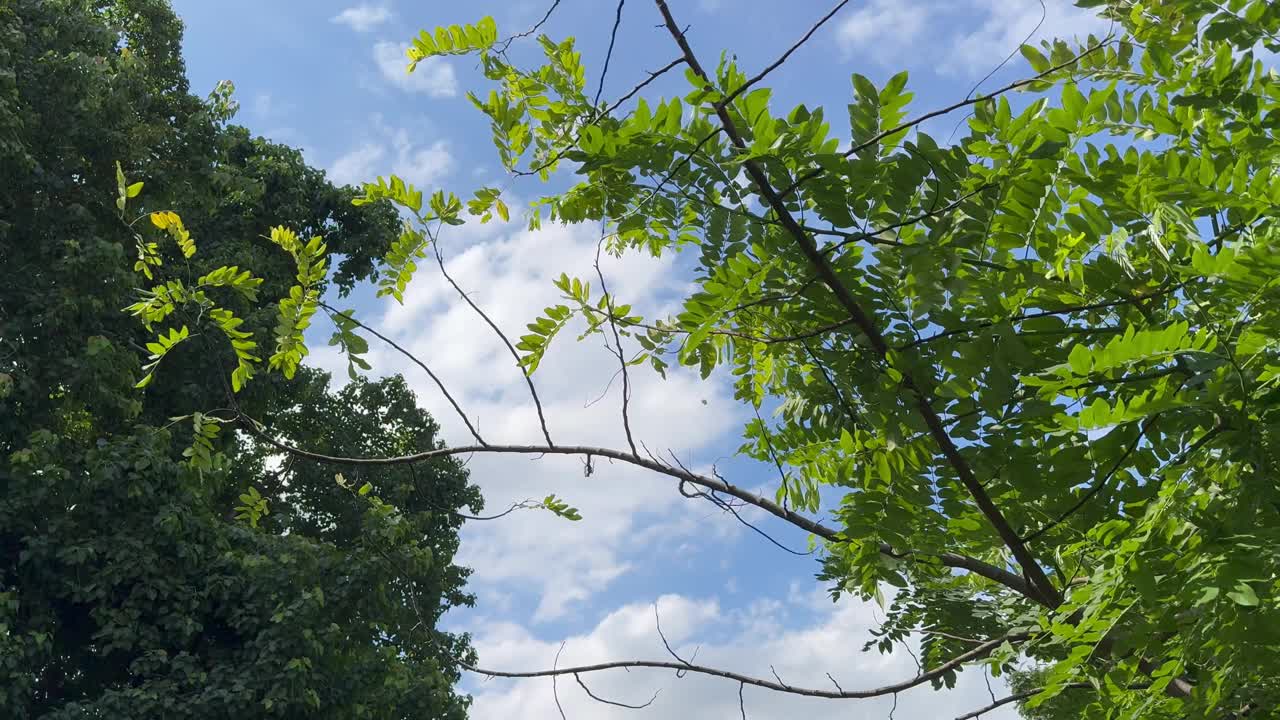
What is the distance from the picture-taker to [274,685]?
10734 millimetres

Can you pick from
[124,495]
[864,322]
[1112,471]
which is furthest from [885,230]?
[124,495]

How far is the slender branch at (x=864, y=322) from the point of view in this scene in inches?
72.2

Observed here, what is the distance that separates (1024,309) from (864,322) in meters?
0.46

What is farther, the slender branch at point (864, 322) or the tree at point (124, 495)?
the tree at point (124, 495)

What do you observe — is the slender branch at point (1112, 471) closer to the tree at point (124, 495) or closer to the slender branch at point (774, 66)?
the slender branch at point (774, 66)

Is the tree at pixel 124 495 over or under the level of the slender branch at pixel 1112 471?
over

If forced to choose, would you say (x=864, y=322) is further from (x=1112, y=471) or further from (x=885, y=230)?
(x=1112, y=471)

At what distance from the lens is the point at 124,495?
10938 millimetres

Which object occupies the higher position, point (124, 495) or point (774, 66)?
point (124, 495)

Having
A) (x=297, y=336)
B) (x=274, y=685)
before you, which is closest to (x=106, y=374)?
(x=274, y=685)

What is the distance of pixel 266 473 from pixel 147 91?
258 inches

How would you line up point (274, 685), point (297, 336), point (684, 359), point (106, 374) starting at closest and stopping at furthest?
point (684, 359) → point (297, 336) → point (274, 685) → point (106, 374)

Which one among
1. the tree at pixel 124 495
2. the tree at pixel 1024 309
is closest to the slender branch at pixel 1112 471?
the tree at pixel 1024 309

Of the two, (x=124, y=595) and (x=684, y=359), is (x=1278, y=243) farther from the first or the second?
(x=124, y=595)
